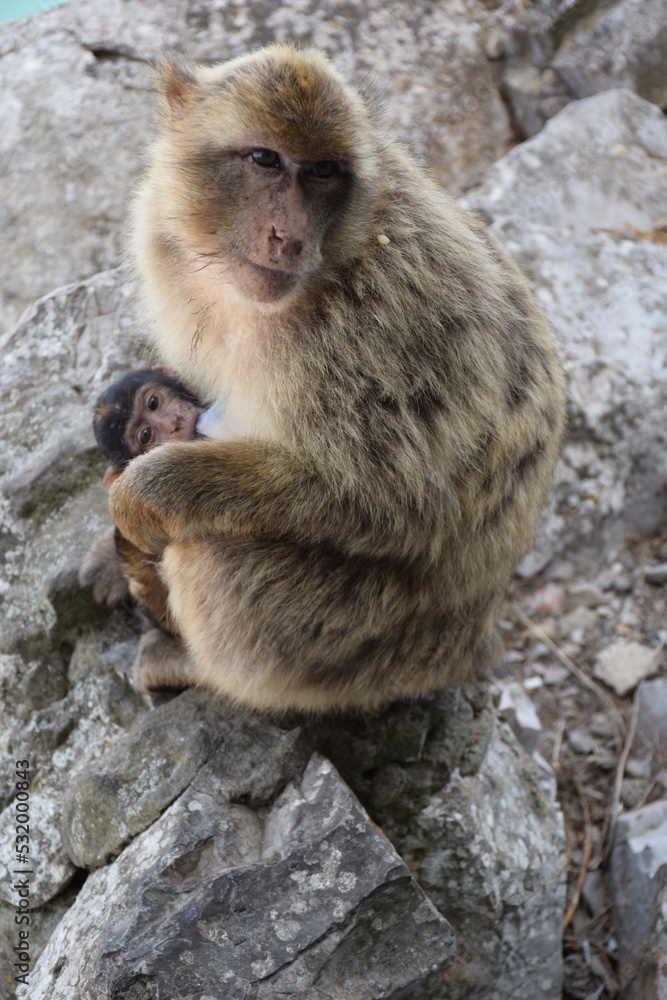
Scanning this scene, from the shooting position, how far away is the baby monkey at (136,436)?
9.05ft

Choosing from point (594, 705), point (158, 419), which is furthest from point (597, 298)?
point (158, 419)

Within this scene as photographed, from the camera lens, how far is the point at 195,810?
2367 mm

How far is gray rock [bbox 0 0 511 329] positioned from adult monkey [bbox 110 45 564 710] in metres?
2.34

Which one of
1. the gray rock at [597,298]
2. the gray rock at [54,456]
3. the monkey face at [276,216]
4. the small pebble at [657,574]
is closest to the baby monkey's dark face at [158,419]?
the gray rock at [54,456]

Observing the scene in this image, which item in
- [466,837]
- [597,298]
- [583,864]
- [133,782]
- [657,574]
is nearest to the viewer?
[133,782]

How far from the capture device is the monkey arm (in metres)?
2.20

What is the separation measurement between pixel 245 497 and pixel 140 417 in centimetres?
81

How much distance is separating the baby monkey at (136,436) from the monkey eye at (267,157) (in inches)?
34.3

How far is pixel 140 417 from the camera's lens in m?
2.85

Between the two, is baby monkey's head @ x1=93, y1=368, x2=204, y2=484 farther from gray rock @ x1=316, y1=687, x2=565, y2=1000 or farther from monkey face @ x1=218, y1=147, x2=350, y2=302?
gray rock @ x1=316, y1=687, x2=565, y2=1000

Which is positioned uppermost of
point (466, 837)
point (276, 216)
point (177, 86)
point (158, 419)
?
point (177, 86)

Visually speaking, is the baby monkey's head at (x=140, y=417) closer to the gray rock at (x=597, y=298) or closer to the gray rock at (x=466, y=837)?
the gray rock at (x=466, y=837)

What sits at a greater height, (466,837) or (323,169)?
(323,169)

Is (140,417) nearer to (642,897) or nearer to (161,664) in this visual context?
(161,664)
